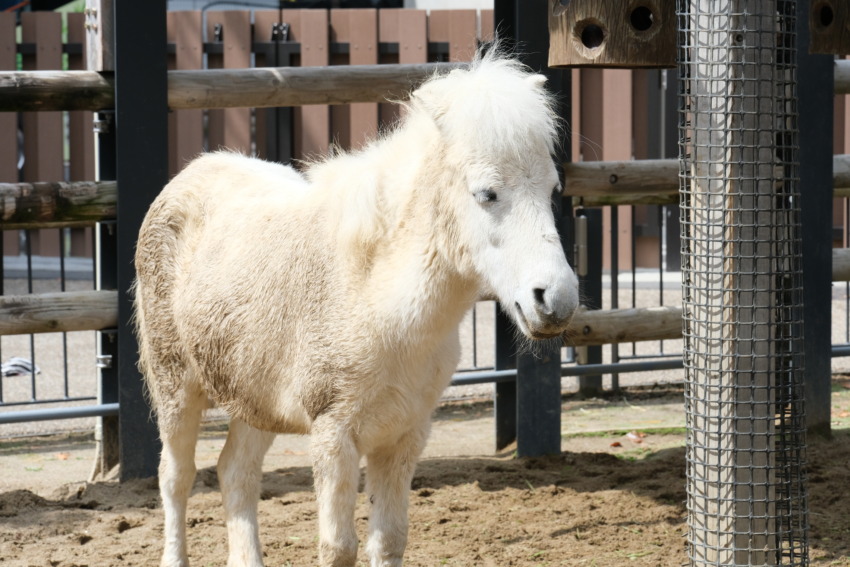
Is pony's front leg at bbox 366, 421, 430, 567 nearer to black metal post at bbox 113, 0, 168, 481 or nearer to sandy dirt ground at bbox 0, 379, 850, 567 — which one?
sandy dirt ground at bbox 0, 379, 850, 567

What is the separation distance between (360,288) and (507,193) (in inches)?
25.9

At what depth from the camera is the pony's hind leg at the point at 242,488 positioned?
418 centimetres

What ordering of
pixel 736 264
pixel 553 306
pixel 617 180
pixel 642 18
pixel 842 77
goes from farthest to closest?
1. pixel 842 77
2. pixel 617 180
3. pixel 642 18
4. pixel 736 264
5. pixel 553 306

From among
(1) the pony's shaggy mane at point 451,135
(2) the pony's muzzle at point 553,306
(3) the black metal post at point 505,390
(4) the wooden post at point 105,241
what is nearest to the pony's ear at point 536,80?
(1) the pony's shaggy mane at point 451,135

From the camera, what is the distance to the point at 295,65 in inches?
441

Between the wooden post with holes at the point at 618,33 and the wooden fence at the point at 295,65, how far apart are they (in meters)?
7.10

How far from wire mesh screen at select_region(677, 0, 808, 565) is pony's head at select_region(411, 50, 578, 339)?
1.51 feet

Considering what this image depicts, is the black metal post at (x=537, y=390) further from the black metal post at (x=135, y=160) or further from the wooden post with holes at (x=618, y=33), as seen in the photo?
the wooden post with holes at (x=618, y=33)

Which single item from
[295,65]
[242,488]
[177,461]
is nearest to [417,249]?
[242,488]

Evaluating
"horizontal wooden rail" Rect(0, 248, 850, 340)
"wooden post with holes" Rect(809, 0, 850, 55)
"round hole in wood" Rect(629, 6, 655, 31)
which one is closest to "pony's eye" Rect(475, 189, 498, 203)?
"round hole in wood" Rect(629, 6, 655, 31)

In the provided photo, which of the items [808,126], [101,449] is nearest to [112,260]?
[101,449]

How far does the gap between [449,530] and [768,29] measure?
8.81 feet

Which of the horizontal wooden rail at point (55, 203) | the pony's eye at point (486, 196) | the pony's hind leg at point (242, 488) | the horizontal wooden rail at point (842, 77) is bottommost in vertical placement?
the pony's hind leg at point (242, 488)

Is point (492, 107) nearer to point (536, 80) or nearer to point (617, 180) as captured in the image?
point (536, 80)
